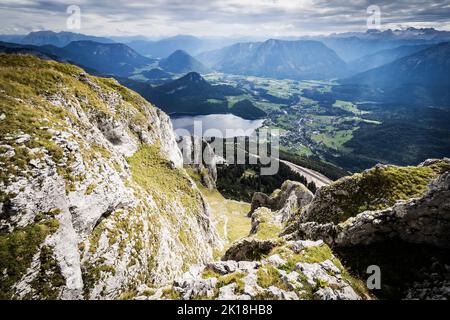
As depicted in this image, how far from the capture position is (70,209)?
25.8m

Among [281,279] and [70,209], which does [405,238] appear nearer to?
[281,279]

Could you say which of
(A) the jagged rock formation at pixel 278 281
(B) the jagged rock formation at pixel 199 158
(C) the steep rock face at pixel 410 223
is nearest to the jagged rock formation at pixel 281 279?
(A) the jagged rock formation at pixel 278 281

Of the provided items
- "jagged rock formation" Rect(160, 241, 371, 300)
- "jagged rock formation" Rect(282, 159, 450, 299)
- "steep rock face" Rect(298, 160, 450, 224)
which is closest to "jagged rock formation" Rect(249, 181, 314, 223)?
"steep rock face" Rect(298, 160, 450, 224)

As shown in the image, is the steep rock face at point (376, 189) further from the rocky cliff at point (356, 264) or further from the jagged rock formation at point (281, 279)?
the jagged rock formation at point (281, 279)

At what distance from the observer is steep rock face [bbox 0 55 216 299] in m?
21.3

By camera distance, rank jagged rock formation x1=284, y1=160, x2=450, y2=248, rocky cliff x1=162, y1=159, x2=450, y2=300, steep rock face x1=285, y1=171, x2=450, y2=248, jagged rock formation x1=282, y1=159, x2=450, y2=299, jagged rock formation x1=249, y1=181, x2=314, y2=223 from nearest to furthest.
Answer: rocky cliff x1=162, y1=159, x2=450, y2=300 → jagged rock formation x1=282, y1=159, x2=450, y2=299 → steep rock face x1=285, y1=171, x2=450, y2=248 → jagged rock formation x1=284, y1=160, x2=450, y2=248 → jagged rock formation x1=249, y1=181, x2=314, y2=223

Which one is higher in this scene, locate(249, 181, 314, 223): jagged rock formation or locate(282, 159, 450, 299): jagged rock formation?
locate(282, 159, 450, 299): jagged rock formation

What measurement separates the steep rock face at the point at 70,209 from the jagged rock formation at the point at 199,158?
80737 millimetres

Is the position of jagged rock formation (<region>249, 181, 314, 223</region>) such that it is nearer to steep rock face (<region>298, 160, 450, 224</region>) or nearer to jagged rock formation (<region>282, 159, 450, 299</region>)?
steep rock face (<region>298, 160, 450, 224</region>)

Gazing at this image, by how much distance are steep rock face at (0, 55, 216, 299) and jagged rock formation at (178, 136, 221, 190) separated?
80.7 m

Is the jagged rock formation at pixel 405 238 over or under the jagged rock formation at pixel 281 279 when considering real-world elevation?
over

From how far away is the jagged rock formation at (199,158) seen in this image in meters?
131

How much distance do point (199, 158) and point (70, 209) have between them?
387 ft

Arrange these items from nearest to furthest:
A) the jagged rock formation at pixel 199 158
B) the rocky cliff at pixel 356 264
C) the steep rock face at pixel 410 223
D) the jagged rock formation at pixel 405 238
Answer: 1. the rocky cliff at pixel 356 264
2. the jagged rock formation at pixel 405 238
3. the steep rock face at pixel 410 223
4. the jagged rock formation at pixel 199 158
